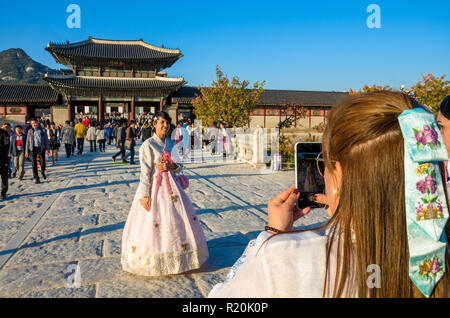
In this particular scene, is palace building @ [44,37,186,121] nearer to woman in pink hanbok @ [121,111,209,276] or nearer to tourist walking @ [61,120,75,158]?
tourist walking @ [61,120,75,158]

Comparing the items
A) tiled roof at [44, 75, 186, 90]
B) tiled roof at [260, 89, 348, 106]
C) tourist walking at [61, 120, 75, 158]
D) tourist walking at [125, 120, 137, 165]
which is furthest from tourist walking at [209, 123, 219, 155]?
tiled roof at [260, 89, 348, 106]

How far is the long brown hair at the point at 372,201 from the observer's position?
0.83 metres

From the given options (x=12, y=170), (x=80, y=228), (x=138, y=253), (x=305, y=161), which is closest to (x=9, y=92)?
(x=12, y=170)

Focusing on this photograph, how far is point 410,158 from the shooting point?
0.79m

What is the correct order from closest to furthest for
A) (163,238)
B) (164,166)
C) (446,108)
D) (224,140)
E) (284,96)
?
(446,108) → (163,238) → (164,166) → (224,140) → (284,96)

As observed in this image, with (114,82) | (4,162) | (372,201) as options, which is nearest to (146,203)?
(372,201)

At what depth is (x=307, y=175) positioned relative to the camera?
132 cm

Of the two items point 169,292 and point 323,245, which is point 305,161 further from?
point 169,292

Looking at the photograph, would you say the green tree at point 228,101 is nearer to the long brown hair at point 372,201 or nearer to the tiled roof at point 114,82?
the tiled roof at point 114,82

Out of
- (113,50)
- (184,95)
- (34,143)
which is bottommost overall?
(34,143)

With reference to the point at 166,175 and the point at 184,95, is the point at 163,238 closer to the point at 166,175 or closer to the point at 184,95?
the point at 166,175

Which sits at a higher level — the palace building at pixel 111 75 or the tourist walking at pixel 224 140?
the palace building at pixel 111 75

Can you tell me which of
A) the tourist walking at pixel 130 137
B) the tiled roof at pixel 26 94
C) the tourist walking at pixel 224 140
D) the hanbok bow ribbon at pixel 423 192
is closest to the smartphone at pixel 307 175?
the hanbok bow ribbon at pixel 423 192

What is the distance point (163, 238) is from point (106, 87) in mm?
27024
